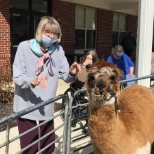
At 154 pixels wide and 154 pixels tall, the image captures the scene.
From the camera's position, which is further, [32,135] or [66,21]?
[66,21]

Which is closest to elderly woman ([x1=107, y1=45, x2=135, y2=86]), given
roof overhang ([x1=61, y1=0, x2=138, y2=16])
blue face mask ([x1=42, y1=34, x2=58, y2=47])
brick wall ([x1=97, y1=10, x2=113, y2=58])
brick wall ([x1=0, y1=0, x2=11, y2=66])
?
blue face mask ([x1=42, y1=34, x2=58, y2=47])

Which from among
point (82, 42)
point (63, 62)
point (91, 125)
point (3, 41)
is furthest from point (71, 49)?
point (91, 125)

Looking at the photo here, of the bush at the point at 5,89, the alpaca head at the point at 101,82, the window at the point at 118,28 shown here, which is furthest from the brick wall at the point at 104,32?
the alpaca head at the point at 101,82

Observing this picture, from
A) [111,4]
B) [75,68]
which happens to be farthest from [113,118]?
[111,4]

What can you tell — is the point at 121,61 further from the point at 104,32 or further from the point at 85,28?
the point at 104,32

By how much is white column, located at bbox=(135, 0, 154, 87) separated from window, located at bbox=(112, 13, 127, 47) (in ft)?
36.7

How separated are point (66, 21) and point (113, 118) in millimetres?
10909

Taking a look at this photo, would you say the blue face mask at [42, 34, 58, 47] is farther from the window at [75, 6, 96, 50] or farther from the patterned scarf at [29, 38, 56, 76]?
the window at [75, 6, 96, 50]

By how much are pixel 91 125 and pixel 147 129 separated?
2.62 feet

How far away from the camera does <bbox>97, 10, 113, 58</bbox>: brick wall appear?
15172 mm

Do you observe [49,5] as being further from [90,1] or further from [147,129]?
[147,129]

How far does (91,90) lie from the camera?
2.22 meters

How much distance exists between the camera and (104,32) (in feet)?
50.9

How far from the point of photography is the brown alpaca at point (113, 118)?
2.20m
